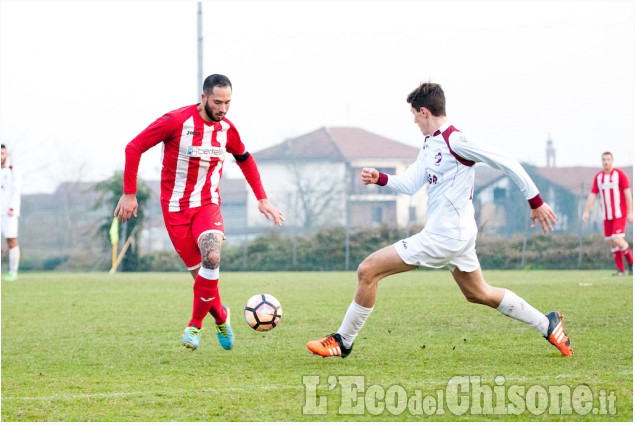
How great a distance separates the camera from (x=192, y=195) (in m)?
6.87

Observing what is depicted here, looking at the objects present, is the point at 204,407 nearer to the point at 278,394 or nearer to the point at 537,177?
the point at 278,394

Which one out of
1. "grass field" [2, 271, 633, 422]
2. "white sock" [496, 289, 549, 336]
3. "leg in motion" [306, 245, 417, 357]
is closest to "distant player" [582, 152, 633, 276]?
"grass field" [2, 271, 633, 422]

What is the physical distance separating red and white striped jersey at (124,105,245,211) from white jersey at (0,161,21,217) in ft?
32.0

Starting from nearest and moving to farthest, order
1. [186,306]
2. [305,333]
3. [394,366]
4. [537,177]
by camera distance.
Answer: [394,366] < [305,333] < [186,306] < [537,177]

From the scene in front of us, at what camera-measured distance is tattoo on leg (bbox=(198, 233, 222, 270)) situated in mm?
6535

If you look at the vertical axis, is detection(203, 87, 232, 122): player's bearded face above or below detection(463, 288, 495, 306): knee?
above

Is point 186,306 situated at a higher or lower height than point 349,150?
lower

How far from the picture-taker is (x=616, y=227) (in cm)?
1647

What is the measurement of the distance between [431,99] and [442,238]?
104 centimetres

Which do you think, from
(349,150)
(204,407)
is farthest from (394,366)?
(349,150)

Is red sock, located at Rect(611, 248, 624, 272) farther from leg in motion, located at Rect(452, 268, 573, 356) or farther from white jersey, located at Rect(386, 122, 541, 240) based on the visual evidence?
white jersey, located at Rect(386, 122, 541, 240)

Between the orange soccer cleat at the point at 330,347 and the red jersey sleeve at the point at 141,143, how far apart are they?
1.91 m

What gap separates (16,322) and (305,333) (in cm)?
376

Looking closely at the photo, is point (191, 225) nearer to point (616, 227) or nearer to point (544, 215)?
point (544, 215)
